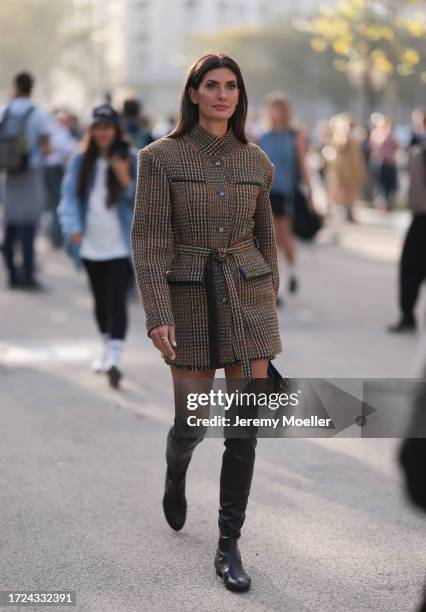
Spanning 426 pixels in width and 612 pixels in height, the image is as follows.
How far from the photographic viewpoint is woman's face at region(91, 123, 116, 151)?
22.9ft

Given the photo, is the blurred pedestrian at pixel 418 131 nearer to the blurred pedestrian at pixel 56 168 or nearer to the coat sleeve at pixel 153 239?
the blurred pedestrian at pixel 56 168

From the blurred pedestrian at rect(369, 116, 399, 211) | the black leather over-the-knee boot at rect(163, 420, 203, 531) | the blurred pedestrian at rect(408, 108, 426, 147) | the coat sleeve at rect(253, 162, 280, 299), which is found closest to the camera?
the coat sleeve at rect(253, 162, 280, 299)

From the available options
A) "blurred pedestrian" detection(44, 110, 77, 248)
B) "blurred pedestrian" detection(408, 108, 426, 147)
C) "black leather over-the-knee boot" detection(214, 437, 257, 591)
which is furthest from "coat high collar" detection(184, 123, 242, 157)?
"blurred pedestrian" detection(44, 110, 77, 248)

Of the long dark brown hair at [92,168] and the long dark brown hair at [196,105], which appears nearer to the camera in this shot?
the long dark brown hair at [196,105]

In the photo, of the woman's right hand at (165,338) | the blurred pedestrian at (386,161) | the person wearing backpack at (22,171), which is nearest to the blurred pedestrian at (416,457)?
the woman's right hand at (165,338)

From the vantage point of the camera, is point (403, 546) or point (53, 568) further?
point (403, 546)

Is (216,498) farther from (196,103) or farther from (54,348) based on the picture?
(54,348)

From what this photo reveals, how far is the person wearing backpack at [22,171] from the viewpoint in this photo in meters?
10.5

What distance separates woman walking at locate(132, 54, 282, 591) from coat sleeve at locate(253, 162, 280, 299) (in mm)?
40

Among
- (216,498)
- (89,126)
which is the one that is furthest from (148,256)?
(89,126)

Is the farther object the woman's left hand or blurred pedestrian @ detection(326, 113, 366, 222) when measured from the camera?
blurred pedestrian @ detection(326, 113, 366, 222)

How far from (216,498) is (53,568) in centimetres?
105

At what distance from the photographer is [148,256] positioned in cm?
387

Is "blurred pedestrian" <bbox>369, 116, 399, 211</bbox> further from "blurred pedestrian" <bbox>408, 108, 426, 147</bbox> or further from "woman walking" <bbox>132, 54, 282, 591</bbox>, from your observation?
"woman walking" <bbox>132, 54, 282, 591</bbox>
